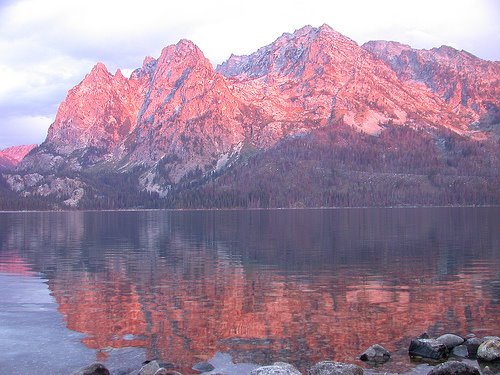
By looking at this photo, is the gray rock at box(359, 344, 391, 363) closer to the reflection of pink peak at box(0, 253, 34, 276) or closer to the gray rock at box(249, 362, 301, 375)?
the gray rock at box(249, 362, 301, 375)

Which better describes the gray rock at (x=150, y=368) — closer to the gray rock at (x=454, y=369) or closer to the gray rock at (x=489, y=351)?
the gray rock at (x=454, y=369)

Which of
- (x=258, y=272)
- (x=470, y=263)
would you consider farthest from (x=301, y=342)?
(x=470, y=263)

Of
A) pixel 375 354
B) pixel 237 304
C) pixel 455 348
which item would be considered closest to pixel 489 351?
pixel 455 348

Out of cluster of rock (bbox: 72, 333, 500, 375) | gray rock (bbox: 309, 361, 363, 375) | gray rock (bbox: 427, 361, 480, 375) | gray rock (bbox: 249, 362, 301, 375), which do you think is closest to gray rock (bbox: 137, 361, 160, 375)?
cluster of rock (bbox: 72, 333, 500, 375)

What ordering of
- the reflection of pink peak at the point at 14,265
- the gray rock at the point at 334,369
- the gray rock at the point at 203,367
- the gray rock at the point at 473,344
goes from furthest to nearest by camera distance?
A: the reflection of pink peak at the point at 14,265 → the gray rock at the point at 473,344 → the gray rock at the point at 203,367 → the gray rock at the point at 334,369

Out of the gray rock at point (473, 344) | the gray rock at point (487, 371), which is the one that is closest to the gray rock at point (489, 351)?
the gray rock at point (473, 344)

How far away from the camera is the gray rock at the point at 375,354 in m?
37.0

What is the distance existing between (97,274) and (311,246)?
160 ft

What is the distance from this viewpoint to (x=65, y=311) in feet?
175

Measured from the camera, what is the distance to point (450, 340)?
131 ft

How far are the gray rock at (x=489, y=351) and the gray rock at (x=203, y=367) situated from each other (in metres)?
18.0

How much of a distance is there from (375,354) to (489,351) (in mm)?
7532

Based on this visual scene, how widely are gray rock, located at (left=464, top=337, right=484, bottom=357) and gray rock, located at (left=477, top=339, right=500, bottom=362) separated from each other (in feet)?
2.99

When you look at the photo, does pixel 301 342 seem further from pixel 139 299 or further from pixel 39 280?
pixel 39 280
